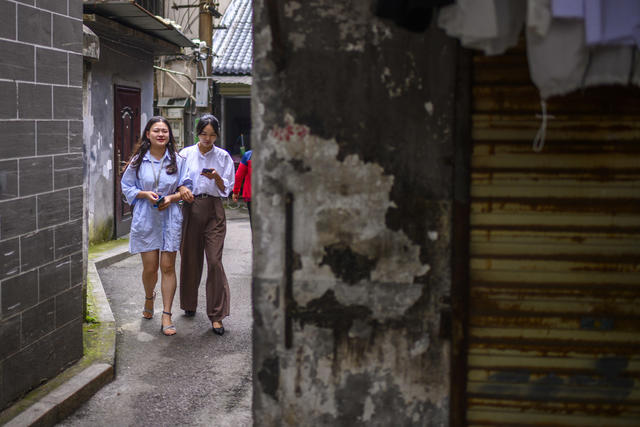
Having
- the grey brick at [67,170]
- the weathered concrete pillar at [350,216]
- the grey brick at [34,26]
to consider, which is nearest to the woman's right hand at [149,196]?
the grey brick at [67,170]

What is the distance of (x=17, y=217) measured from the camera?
14.3 feet

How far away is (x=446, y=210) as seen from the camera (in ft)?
10.1

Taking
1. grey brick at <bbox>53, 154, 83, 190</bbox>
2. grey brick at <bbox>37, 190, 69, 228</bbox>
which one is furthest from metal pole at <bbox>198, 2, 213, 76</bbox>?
grey brick at <bbox>37, 190, 69, 228</bbox>

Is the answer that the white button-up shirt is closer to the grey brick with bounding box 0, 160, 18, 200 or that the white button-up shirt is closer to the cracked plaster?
the grey brick with bounding box 0, 160, 18, 200

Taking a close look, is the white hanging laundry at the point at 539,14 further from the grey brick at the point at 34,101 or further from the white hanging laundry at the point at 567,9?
the grey brick at the point at 34,101

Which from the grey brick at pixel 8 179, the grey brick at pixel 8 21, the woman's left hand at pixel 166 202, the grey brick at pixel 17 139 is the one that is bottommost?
the woman's left hand at pixel 166 202

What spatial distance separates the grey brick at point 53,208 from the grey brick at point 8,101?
2.02 ft

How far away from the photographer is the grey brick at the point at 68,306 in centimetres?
498

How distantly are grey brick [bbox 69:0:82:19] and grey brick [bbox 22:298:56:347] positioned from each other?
2.00 meters

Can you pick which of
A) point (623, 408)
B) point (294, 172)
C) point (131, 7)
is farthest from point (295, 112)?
point (131, 7)

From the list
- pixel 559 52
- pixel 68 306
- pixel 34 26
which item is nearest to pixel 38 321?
pixel 68 306

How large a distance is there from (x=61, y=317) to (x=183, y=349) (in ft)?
3.91

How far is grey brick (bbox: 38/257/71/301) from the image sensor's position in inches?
186

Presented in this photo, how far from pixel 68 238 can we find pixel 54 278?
32 centimetres
